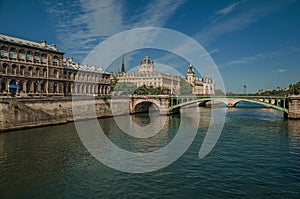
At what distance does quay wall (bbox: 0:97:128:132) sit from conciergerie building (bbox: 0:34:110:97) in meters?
6.03

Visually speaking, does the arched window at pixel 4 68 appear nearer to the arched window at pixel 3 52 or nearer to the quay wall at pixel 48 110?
the arched window at pixel 3 52

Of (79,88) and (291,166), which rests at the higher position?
(79,88)

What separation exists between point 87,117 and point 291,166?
39.4m

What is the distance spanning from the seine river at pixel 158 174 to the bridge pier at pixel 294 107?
25.8 m

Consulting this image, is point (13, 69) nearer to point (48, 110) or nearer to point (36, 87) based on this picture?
point (36, 87)

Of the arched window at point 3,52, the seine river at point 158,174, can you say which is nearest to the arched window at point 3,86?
the arched window at point 3,52

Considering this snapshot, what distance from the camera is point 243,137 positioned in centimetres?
3081

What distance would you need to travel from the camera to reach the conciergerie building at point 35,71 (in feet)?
147

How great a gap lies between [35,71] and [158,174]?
4194 centimetres

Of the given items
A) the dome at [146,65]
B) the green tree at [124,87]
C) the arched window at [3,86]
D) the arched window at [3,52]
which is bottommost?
the arched window at [3,86]

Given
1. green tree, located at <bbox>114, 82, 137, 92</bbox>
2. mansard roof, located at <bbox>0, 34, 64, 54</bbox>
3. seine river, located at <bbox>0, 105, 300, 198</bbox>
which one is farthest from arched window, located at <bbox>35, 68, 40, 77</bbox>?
green tree, located at <bbox>114, 82, 137, 92</bbox>

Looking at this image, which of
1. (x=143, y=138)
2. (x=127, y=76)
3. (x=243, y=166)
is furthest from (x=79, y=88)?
(x=127, y=76)

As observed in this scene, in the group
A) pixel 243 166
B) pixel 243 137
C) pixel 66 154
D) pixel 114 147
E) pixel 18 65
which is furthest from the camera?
pixel 18 65

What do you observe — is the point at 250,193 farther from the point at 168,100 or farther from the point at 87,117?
the point at 168,100
